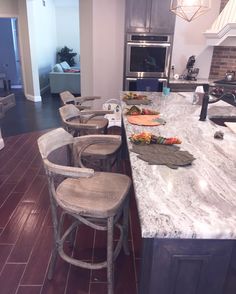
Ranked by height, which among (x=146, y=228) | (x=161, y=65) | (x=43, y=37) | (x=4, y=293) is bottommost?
(x=4, y=293)

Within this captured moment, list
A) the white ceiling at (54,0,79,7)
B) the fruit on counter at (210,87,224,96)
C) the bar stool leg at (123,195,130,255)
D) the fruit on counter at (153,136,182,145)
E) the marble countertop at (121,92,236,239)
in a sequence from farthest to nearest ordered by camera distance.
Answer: the white ceiling at (54,0,79,7), the fruit on counter at (210,87,224,96), the bar stool leg at (123,195,130,255), the fruit on counter at (153,136,182,145), the marble countertop at (121,92,236,239)

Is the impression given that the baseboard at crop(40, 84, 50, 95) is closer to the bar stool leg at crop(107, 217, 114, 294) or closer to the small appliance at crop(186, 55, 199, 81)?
the small appliance at crop(186, 55, 199, 81)

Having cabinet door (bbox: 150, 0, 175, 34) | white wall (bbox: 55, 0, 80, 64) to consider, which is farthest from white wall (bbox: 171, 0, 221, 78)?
white wall (bbox: 55, 0, 80, 64)

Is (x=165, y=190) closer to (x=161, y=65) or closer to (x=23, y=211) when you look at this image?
(x=23, y=211)

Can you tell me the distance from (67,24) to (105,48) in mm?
5516

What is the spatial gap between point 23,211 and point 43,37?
20.6ft

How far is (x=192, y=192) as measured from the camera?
111cm

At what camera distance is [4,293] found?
161 centimetres

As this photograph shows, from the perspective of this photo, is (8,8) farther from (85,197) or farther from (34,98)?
(85,197)

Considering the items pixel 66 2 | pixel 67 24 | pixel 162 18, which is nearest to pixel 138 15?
pixel 162 18

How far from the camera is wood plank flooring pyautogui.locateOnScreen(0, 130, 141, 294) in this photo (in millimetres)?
1667

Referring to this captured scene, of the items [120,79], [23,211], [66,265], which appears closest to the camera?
[66,265]

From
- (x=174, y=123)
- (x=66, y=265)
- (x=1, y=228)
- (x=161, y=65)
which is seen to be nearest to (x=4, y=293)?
(x=66, y=265)

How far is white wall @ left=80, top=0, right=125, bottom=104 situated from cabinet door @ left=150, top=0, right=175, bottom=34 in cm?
64
